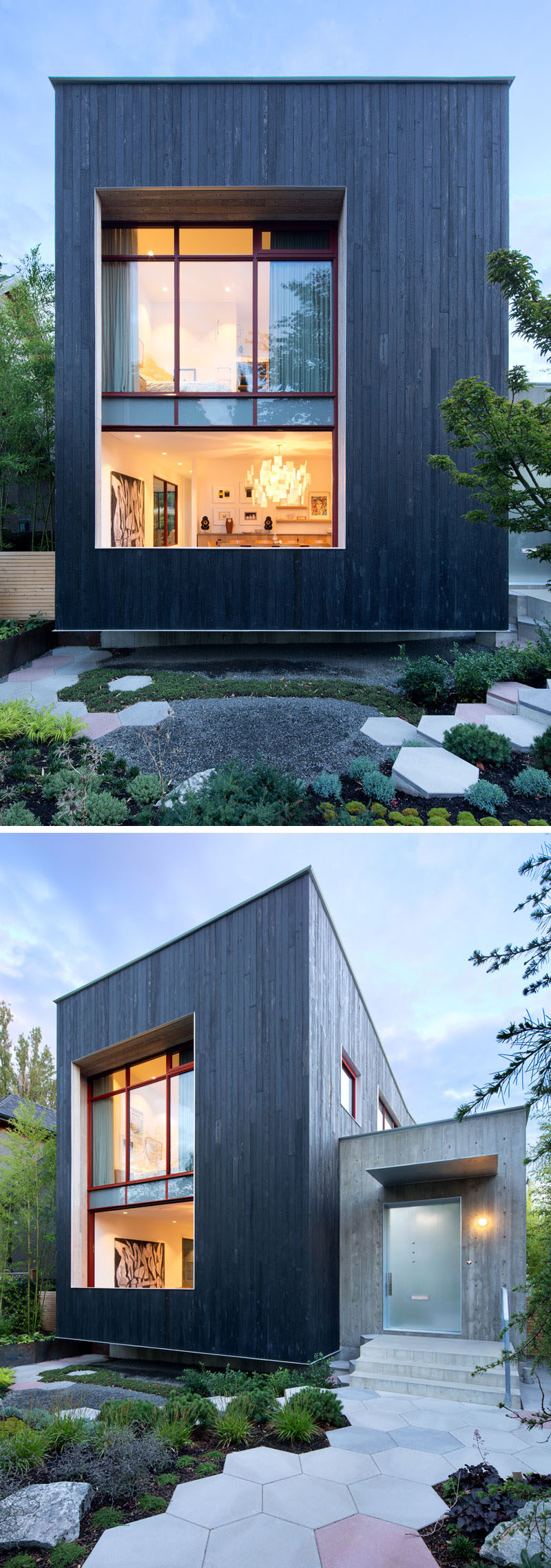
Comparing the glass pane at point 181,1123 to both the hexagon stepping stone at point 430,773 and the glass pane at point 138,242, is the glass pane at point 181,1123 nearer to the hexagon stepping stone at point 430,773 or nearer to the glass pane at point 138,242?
the hexagon stepping stone at point 430,773

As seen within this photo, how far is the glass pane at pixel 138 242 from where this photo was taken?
11680 millimetres

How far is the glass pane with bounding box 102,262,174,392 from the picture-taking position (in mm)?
11594

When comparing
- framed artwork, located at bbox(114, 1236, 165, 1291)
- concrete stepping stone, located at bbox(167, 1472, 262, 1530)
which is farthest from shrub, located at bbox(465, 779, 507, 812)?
framed artwork, located at bbox(114, 1236, 165, 1291)

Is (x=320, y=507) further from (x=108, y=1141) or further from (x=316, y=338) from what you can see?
(x=108, y=1141)

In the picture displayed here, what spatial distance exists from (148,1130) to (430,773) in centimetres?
604

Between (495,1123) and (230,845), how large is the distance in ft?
15.1

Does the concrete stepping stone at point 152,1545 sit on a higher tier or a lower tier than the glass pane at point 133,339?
lower

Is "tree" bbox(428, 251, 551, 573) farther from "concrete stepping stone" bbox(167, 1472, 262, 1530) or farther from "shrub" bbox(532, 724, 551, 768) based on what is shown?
"concrete stepping stone" bbox(167, 1472, 262, 1530)

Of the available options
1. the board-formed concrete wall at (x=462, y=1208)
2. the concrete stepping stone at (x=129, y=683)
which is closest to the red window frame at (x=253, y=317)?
the concrete stepping stone at (x=129, y=683)

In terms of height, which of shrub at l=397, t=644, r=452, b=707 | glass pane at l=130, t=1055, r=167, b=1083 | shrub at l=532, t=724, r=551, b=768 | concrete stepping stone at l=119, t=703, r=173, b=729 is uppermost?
shrub at l=397, t=644, r=452, b=707

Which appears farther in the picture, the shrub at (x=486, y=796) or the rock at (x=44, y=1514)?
the shrub at (x=486, y=796)

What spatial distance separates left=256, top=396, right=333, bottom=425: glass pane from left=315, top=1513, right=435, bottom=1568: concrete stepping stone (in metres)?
11.4

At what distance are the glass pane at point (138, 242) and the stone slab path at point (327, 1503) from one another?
528 inches

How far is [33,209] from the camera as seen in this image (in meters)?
16.8
